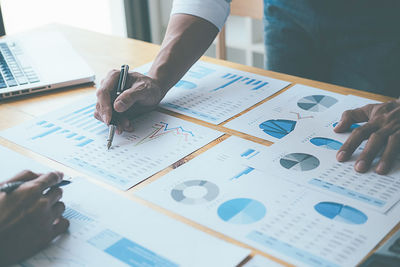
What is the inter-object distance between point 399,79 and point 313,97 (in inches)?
15.3

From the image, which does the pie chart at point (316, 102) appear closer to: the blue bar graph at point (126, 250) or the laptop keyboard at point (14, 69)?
the blue bar graph at point (126, 250)

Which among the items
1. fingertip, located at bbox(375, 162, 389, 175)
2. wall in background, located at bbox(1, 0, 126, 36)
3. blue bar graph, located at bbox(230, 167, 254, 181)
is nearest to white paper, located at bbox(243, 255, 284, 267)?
blue bar graph, located at bbox(230, 167, 254, 181)

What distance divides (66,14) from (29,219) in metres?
2.29

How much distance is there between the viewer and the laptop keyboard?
131cm

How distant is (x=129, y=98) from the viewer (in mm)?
1086

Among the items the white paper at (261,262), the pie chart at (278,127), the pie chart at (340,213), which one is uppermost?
the pie chart at (278,127)

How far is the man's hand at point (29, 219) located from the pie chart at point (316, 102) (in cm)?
63

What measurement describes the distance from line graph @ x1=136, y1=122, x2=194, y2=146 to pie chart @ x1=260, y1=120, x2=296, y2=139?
6.6 inches

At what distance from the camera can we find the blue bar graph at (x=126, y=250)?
0.67m

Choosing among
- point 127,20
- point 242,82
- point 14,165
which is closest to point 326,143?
point 242,82

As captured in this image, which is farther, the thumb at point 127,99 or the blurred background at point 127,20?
the blurred background at point 127,20

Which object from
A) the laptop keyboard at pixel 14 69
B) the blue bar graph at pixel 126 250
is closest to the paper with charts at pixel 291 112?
the blue bar graph at pixel 126 250

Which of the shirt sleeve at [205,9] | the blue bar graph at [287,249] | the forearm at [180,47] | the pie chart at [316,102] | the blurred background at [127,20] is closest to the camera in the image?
the blue bar graph at [287,249]

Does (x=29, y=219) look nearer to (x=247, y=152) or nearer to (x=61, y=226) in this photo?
(x=61, y=226)
